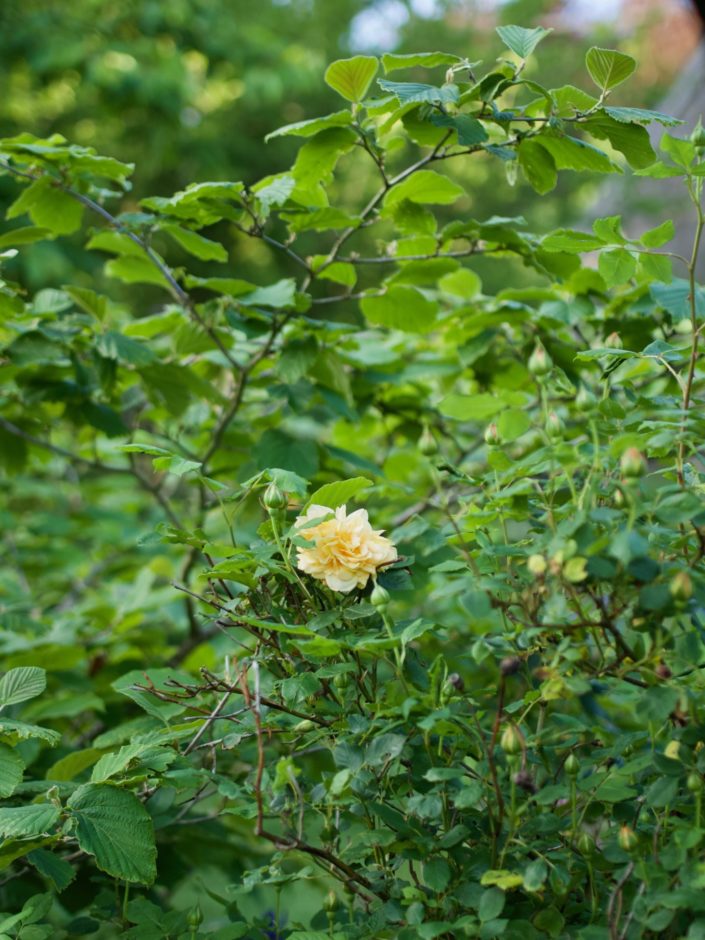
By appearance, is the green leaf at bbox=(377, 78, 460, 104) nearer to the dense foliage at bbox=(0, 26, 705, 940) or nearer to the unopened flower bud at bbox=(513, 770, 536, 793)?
the dense foliage at bbox=(0, 26, 705, 940)

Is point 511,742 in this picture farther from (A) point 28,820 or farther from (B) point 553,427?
(A) point 28,820

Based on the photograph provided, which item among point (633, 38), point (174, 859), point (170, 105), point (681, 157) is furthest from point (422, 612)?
point (633, 38)

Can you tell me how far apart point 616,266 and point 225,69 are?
669 centimetres

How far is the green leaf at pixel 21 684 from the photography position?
1.09 meters

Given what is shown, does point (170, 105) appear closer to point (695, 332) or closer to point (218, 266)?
point (218, 266)

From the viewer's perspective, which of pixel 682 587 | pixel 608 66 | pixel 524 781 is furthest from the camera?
pixel 608 66

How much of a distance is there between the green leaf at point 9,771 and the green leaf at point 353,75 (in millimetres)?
896

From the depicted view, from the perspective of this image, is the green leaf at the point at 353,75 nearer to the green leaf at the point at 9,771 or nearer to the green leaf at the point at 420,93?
the green leaf at the point at 420,93

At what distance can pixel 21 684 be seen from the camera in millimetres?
1116

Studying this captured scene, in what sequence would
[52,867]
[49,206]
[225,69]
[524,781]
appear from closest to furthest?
[524,781] < [52,867] < [49,206] < [225,69]

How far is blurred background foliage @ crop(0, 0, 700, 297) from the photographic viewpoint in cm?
632

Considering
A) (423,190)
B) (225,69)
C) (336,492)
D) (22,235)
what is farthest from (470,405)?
(225,69)

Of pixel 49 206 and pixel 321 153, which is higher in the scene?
pixel 321 153

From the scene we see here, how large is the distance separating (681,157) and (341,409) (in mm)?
796
